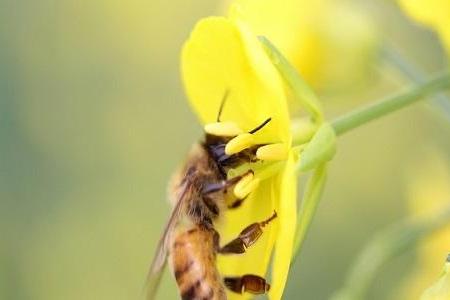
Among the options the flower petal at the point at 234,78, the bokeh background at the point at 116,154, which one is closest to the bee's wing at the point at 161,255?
the flower petal at the point at 234,78

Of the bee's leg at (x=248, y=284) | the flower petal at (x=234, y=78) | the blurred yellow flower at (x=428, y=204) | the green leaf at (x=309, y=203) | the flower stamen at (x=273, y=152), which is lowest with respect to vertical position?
the blurred yellow flower at (x=428, y=204)

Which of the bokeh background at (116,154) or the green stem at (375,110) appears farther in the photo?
the bokeh background at (116,154)

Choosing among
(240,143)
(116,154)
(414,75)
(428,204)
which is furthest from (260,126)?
(116,154)

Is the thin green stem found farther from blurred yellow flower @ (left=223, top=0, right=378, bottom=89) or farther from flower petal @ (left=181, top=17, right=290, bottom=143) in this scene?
flower petal @ (left=181, top=17, right=290, bottom=143)

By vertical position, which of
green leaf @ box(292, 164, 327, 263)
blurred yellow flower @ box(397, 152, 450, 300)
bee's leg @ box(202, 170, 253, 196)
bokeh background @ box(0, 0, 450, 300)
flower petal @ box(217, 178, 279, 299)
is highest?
green leaf @ box(292, 164, 327, 263)

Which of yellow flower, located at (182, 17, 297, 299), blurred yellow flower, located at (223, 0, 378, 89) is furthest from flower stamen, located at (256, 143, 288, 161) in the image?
blurred yellow flower, located at (223, 0, 378, 89)

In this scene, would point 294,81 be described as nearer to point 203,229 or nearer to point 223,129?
point 223,129

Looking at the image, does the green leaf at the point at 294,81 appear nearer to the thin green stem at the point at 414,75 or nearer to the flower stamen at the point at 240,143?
the flower stamen at the point at 240,143
